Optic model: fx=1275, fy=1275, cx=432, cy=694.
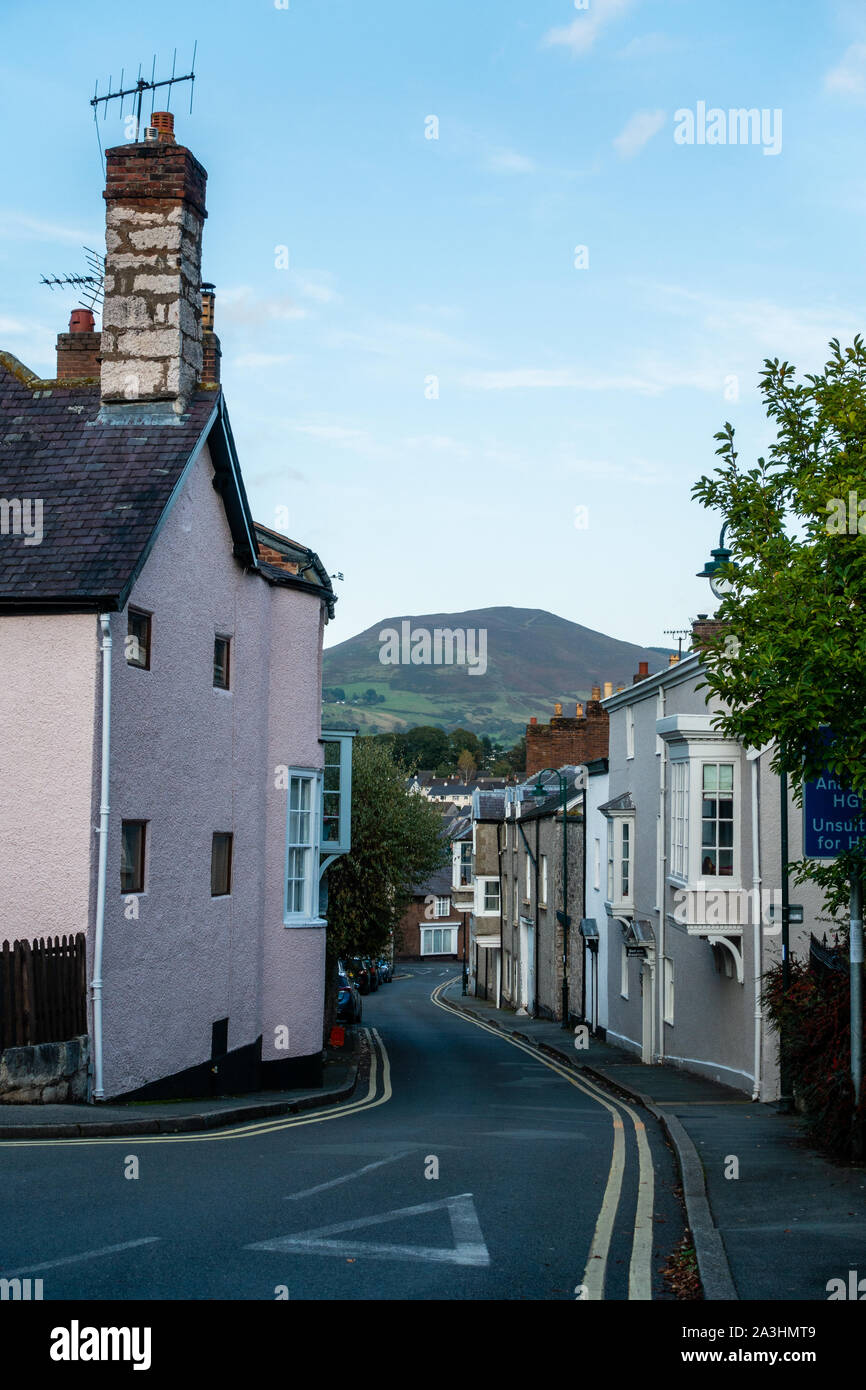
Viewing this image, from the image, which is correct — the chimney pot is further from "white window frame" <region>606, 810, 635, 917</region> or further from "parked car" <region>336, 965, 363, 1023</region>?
"parked car" <region>336, 965, 363, 1023</region>

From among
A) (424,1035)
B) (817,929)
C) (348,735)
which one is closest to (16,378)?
(348,735)

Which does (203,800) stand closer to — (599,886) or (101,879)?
(101,879)

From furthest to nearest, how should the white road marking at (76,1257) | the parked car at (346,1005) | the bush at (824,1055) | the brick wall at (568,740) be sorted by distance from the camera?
the brick wall at (568,740) → the parked car at (346,1005) → the bush at (824,1055) → the white road marking at (76,1257)

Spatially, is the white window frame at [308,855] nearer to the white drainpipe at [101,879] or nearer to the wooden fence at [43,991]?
the white drainpipe at [101,879]

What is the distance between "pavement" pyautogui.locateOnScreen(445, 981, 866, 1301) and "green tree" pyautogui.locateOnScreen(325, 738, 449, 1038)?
12.2 m

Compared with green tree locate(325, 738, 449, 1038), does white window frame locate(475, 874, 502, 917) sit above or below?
below

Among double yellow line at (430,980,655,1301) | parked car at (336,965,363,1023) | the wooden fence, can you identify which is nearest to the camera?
double yellow line at (430,980,655,1301)

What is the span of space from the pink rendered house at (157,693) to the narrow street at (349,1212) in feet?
10.2

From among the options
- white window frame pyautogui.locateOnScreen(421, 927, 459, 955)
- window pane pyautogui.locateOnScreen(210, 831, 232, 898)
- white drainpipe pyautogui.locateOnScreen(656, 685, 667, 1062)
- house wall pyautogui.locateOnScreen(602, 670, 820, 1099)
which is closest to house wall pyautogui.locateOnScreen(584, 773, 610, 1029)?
house wall pyautogui.locateOnScreen(602, 670, 820, 1099)

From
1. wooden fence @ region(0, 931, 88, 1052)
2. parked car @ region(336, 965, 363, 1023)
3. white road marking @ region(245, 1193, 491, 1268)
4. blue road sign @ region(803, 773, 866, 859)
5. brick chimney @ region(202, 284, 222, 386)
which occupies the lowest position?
parked car @ region(336, 965, 363, 1023)

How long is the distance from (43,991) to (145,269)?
10.4 metres

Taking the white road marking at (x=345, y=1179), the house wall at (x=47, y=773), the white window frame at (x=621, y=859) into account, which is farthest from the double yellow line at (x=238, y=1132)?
the white window frame at (x=621, y=859)

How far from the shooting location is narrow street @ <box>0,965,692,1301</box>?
7121mm

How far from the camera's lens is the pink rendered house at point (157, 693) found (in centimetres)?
1523
